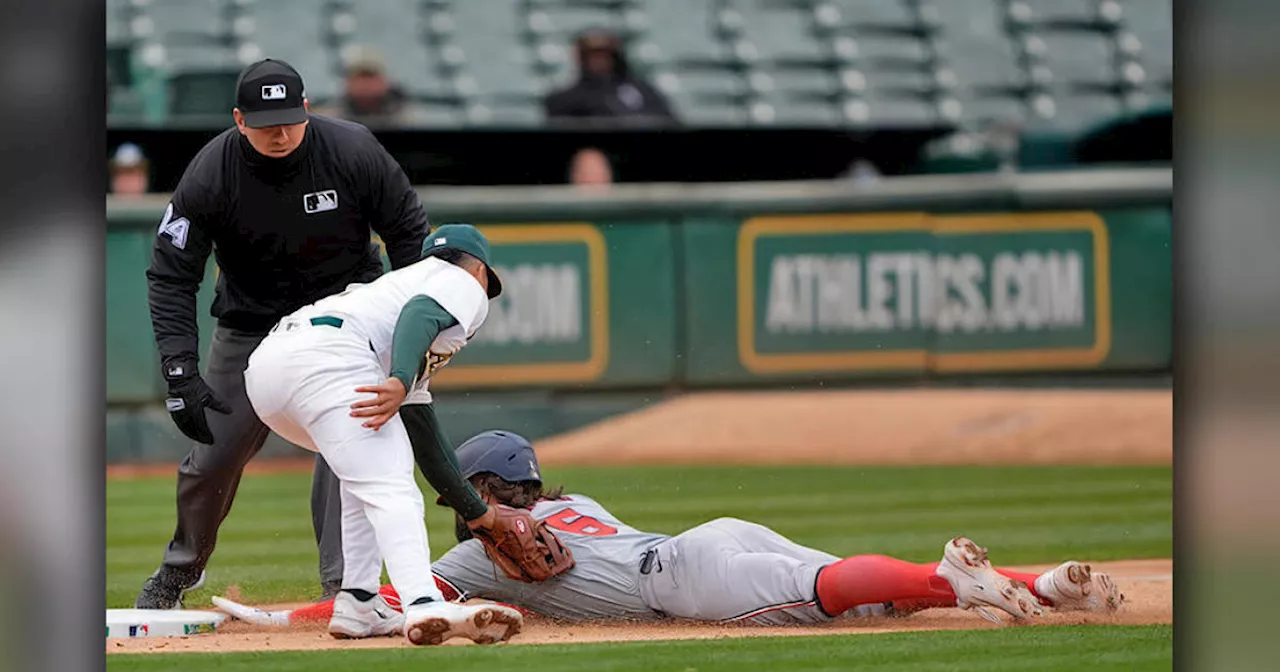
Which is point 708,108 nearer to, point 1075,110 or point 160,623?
point 1075,110

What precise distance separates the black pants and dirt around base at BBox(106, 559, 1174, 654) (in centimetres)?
34

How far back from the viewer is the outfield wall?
8148 mm

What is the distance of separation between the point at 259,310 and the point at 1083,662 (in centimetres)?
215

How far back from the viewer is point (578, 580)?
413 centimetres

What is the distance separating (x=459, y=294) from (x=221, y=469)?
1.03 meters

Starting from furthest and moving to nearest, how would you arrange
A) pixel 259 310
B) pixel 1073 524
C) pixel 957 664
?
pixel 1073 524 < pixel 259 310 < pixel 957 664

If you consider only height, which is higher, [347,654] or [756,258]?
[756,258]

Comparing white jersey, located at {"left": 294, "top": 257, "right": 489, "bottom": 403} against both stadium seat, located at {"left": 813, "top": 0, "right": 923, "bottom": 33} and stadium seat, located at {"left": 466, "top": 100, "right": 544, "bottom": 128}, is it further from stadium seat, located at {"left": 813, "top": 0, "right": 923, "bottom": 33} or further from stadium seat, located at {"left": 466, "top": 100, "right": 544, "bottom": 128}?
stadium seat, located at {"left": 813, "top": 0, "right": 923, "bottom": 33}

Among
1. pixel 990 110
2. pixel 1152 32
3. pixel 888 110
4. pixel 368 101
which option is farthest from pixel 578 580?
pixel 1152 32

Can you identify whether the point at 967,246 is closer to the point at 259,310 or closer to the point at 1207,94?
the point at 259,310

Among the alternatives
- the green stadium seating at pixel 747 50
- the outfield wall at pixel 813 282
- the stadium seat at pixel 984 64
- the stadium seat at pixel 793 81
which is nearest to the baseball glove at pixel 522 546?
the outfield wall at pixel 813 282

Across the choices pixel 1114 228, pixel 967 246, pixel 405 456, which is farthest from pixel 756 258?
pixel 405 456

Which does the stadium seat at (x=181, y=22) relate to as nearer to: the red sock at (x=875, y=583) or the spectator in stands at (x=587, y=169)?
the spectator in stands at (x=587, y=169)

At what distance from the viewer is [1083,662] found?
360 centimetres
